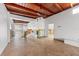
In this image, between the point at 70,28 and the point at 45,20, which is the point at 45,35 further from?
the point at 70,28

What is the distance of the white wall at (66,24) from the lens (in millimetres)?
7692

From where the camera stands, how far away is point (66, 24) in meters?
8.55

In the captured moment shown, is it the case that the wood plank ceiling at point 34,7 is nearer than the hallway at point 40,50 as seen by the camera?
No

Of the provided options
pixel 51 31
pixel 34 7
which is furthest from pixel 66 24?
pixel 34 7

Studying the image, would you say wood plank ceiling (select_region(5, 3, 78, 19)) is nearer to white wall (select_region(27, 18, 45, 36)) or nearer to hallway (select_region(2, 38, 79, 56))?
white wall (select_region(27, 18, 45, 36))

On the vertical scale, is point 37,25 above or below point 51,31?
above

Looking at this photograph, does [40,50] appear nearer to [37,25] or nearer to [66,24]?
[37,25]

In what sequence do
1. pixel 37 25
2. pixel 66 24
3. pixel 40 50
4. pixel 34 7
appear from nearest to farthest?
pixel 40 50, pixel 34 7, pixel 66 24, pixel 37 25

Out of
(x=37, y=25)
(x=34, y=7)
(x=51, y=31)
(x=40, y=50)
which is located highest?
(x=34, y=7)

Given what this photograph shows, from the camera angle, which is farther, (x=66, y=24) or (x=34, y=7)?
(x=66, y=24)

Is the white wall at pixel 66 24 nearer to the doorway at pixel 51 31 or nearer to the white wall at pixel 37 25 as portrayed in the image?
the doorway at pixel 51 31

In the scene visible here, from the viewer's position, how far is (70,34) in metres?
8.20

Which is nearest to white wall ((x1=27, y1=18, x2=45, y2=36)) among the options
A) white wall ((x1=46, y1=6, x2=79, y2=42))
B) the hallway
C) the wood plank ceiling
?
the wood plank ceiling

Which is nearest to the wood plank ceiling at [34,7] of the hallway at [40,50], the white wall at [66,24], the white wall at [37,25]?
the white wall at [37,25]
